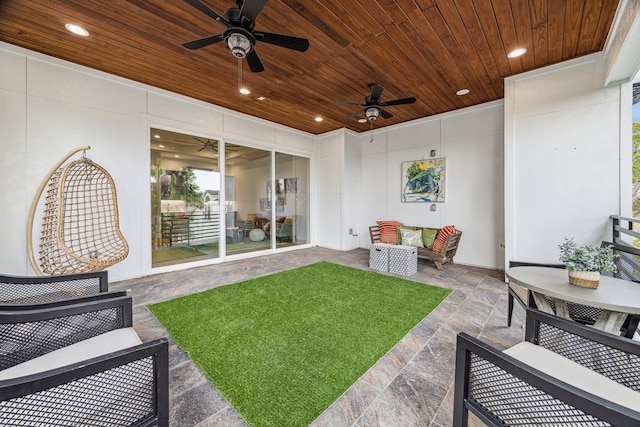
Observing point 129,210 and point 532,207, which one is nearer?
point 532,207

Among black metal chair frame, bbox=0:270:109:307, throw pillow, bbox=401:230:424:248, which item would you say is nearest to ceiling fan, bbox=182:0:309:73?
black metal chair frame, bbox=0:270:109:307

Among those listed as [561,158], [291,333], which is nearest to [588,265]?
[291,333]

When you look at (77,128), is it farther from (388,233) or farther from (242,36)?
(388,233)

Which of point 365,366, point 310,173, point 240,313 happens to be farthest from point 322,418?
point 310,173

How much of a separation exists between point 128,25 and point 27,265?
10.9 ft

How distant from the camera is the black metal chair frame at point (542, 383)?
740 mm

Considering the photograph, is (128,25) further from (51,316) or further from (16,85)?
(51,316)

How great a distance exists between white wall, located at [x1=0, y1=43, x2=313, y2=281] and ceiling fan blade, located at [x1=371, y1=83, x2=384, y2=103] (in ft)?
10.5

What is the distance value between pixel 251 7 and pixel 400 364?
3.14 m

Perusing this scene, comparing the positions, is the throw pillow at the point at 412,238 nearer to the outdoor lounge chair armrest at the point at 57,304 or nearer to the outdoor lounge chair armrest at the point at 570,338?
the outdoor lounge chair armrest at the point at 570,338

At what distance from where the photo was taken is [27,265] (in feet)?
10.5

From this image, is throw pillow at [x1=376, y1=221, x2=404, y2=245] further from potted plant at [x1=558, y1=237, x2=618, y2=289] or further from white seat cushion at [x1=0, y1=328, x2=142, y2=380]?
white seat cushion at [x1=0, y1=328, x2=142, y2=380]

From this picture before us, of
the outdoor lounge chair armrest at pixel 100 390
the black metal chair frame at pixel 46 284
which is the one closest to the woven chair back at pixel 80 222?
the black metal chair frame at pixel 46 284

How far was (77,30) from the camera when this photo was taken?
108 inches
